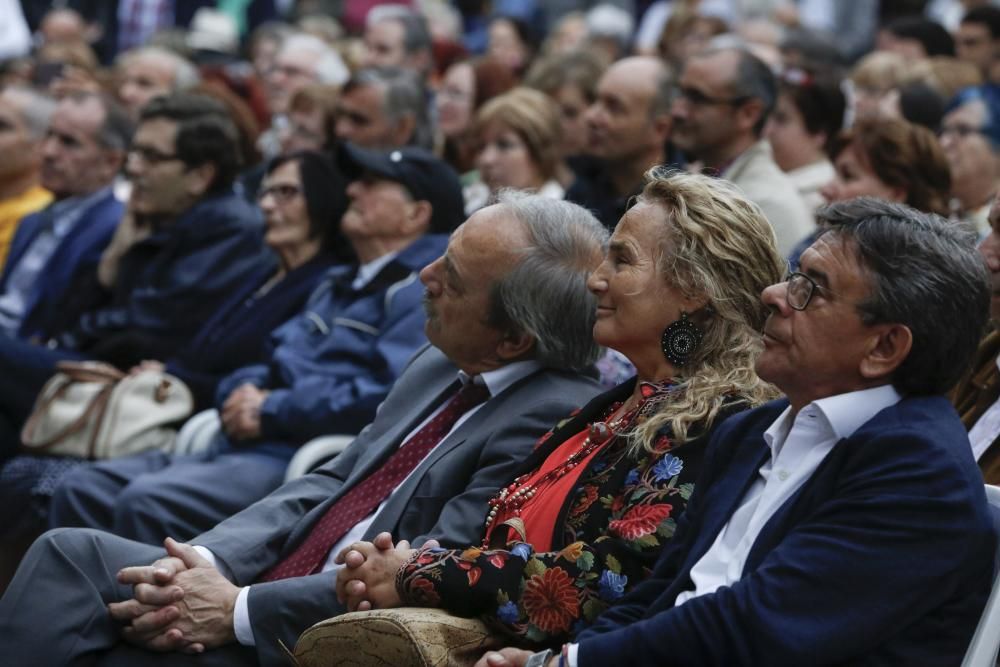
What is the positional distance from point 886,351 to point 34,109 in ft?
20.7

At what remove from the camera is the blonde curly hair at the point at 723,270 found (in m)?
3.33

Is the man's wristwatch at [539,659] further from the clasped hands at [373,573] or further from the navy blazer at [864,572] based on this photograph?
the clasped hands at [373,573]

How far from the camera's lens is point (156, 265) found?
6359 mm

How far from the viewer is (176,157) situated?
21.7 feet

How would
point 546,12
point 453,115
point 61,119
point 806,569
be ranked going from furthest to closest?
point 546,12
point 453,115
point 61,119
point 806,569

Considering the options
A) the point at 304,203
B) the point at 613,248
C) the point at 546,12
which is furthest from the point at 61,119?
the point at 546,12

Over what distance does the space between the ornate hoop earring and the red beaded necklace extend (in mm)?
69

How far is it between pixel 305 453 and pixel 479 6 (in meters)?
10.1

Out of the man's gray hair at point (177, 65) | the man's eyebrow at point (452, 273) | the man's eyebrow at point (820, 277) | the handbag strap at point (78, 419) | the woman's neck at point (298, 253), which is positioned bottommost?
the handbag strap at point (78, 419)

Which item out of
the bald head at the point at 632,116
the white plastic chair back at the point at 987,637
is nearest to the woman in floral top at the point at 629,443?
the white plastic chair back at the point at 987,637

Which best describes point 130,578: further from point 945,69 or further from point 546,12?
point 546,12

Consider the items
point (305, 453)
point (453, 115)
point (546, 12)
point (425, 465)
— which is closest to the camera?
point (425, 465)

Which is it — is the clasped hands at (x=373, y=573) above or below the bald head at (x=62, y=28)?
above

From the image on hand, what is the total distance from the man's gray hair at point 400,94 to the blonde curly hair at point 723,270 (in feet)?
12.9
